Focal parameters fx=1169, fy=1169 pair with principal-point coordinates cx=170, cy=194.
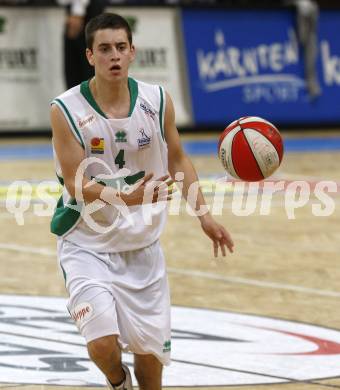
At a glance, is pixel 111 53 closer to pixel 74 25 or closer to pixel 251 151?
pixel 251 151

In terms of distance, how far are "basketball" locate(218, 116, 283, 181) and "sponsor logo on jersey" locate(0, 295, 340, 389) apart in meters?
1.18

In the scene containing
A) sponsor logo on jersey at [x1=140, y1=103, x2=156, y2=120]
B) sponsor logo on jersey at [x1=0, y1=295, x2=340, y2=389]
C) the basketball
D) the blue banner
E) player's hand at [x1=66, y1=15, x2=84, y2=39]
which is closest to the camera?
sponsor logo on jersey at [x1=140, y1=103, x2=156, y2=120]

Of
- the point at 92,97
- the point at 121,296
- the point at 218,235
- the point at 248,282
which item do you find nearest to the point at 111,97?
the point at 92,97

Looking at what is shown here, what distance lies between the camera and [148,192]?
5.80 metres

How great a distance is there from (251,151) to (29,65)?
1366 cm

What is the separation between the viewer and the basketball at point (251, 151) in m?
6.68

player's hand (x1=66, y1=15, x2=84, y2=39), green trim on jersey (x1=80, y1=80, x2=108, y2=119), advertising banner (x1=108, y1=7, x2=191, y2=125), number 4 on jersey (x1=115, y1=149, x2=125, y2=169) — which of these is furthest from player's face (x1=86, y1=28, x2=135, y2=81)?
advertising banner (x1=108, y1=7, x2=191, y2=125)

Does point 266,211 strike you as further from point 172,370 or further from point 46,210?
point 172,370

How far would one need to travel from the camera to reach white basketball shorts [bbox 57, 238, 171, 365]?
19.3ft

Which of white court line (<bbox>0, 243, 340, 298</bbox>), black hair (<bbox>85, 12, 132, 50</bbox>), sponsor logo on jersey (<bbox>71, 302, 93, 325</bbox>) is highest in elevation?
black hair (<bbox>85, 12, 132, 50</bbox>)

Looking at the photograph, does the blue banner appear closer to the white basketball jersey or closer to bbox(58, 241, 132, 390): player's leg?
the white basketball jersey

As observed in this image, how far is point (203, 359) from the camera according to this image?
24.0 feet

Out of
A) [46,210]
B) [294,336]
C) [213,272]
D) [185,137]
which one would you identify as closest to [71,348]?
[294,336]

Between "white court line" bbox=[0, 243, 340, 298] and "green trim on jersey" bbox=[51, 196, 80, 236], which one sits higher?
"green trim on jersey" bbox=[51, 196, 80, 236]
